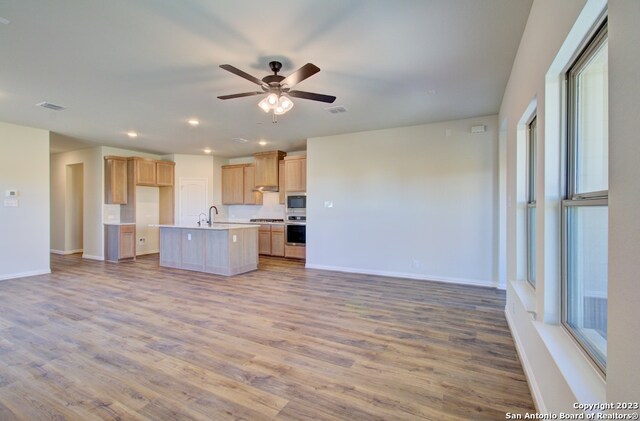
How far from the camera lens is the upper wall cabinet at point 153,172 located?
737 centimetres

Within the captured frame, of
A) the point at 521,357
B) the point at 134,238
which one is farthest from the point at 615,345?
the point at 134,238

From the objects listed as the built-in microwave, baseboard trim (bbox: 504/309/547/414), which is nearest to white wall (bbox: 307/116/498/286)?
the built-in microwave

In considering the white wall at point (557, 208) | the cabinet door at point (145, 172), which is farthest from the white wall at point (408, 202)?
the cabinet door at point (145, 172)

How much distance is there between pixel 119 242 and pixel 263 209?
3.54 meters

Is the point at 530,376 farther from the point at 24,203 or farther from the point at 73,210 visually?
the point at 73,210

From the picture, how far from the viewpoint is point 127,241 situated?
717 cm

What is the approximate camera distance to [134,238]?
24.0 ft

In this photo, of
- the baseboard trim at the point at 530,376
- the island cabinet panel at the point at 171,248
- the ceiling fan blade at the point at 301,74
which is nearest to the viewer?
the baseboard trim at the point at 530,376

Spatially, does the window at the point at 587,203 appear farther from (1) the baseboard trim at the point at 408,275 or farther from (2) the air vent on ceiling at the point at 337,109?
(1) the baseboard trim at the point at 408,275

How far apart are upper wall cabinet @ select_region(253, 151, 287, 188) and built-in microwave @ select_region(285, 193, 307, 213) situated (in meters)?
0.56

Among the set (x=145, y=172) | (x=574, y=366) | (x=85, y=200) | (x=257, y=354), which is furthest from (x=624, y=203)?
(x=85, y=200)

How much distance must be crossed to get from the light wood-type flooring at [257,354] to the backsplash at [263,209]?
12.7 feet

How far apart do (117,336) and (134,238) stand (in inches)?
199

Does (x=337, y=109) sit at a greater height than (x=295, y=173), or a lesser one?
greater
